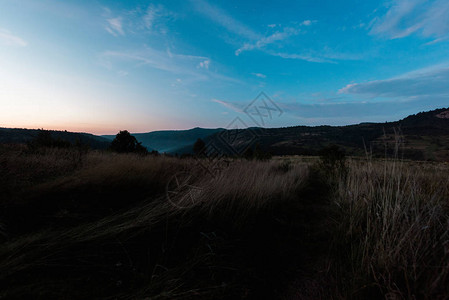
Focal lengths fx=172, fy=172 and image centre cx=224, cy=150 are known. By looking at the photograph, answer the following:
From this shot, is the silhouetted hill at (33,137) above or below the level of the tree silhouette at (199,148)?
above

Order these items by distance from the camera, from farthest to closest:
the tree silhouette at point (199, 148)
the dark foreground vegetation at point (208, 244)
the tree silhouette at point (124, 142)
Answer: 1. the tree silhouette at point (124, 142)
2. the tree silhouette at point (199, 148)
3. the dark foreground vegetation at point (208, 244)

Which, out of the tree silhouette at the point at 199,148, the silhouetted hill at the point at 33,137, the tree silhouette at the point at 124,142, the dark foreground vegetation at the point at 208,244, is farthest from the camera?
the tree silhouette at the point at 124,142

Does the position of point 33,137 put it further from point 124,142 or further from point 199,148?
point 124,142

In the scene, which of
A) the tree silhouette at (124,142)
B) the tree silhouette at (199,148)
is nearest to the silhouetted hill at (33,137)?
the tree silhouette at (124,142)

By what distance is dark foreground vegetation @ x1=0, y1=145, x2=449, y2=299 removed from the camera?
1.10 m

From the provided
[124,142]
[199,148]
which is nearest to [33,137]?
[199,148]

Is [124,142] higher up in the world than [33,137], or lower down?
lower down

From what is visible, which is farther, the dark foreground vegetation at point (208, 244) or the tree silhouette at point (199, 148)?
the tree silhouette at point (199, 148)

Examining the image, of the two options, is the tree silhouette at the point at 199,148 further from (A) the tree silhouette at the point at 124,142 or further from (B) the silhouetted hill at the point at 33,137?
(A) the tree silhouette at the point at 124,142

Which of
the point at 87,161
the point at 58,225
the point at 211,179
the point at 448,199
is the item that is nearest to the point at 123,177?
the point at 58,225

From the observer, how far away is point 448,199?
9.27 ft

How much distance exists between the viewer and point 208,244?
154cm

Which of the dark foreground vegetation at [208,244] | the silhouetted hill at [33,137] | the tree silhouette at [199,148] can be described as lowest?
the dark foreground vegetation at [208,244]

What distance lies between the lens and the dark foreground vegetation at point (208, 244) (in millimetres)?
1104
